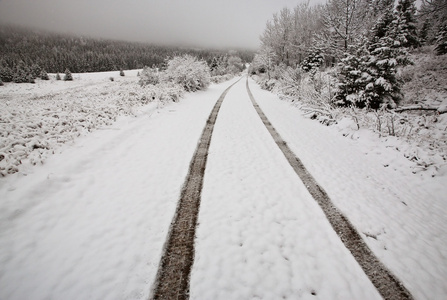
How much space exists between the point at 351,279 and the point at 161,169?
4308 mm

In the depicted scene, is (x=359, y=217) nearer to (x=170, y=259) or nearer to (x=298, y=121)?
(x=170, y=259)

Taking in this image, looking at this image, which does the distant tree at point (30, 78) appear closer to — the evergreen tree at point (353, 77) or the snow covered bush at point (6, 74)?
the snow covered bush at point (6, 74)

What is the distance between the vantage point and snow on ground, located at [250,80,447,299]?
287 centimetres

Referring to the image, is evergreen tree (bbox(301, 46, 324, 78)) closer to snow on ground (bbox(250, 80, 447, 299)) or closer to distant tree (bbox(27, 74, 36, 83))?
snow on ground (bbox(250, 80, 447, 299))

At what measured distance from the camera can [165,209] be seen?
3.70m

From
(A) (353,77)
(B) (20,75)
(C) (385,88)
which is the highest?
(B) (20,75)

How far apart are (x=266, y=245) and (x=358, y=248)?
146 cm

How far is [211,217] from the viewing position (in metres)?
3.53

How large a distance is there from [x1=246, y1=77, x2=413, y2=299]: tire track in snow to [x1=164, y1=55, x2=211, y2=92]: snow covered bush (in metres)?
17.4

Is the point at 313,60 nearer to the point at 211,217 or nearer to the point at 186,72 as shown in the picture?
the point at 186,72

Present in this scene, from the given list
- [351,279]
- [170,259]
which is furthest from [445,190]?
[170,259]

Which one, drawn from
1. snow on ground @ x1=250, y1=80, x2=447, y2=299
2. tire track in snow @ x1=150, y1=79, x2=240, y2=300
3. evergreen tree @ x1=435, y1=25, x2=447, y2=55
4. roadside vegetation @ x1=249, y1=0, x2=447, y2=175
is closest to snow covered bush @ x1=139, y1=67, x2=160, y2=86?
roadside vegetation @ x1=249, y1=0, x2=447, y2=175

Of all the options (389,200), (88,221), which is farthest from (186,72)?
(389,200)

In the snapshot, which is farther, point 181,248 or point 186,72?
point 186,72
